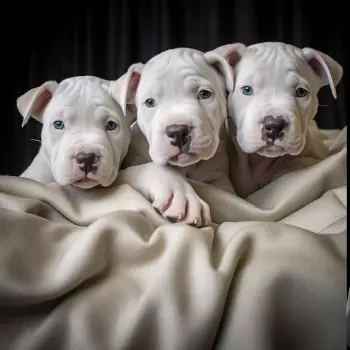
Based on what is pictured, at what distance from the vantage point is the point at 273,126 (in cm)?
60

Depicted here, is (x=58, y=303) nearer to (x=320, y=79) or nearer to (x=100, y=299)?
(x=100, y=299)

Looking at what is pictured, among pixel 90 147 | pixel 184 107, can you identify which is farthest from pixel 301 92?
pixel 90 147

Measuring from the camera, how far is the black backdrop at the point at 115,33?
62cm

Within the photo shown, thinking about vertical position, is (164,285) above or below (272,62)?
below

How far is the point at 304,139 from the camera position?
0.63 meters

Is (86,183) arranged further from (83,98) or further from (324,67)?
(324,67)

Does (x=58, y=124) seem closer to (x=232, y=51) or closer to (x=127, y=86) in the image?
(x=127, y=86)

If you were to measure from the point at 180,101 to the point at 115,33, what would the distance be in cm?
11

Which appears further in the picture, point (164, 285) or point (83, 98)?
point (83, 98)

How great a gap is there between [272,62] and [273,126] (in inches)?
3.1

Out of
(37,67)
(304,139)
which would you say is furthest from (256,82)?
(37,67)

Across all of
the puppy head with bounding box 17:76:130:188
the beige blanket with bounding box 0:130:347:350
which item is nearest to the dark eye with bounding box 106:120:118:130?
the puppy head with bounding box 17:76:130:188

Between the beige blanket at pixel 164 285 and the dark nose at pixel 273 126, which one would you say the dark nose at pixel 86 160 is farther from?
the dark nose at pixel 273 126

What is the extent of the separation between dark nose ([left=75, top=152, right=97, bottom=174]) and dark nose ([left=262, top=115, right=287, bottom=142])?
18cm
